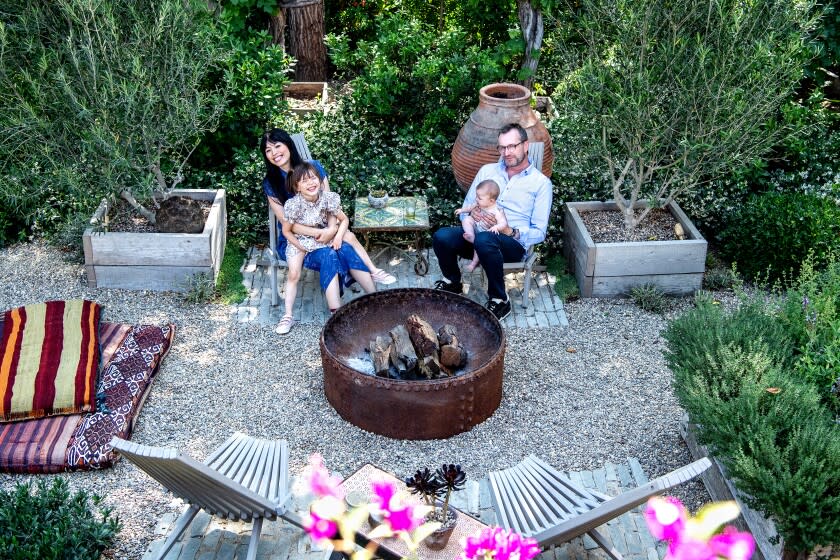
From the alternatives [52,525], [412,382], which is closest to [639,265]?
[412,382]

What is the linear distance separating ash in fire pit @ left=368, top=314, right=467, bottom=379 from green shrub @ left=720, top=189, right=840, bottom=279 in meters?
2.59

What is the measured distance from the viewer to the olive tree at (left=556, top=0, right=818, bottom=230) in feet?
19.3

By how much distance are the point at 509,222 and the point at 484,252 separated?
399mm

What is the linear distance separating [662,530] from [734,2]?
17.3 ft

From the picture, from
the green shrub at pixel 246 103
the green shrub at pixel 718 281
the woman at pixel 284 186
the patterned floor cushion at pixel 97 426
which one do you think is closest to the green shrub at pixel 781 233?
the green shrub at pixel 718 281

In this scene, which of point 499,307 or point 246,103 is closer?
point 499,307

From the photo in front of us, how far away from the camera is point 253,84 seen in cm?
759

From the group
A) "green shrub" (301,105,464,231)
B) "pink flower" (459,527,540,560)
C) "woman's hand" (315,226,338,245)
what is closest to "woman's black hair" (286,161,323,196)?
"woman's hand" (315,226,338,245)

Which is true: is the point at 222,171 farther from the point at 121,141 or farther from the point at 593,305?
the point at 593,305

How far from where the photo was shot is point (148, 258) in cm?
649

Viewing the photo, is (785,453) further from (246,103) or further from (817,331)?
(246,103)

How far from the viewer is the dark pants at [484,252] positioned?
241 inches

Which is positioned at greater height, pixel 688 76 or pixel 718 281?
pixel 688 76

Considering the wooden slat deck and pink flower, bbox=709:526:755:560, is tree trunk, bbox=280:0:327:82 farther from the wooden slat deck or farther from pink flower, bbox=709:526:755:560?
pink flower, bbox=709:526:755:560
